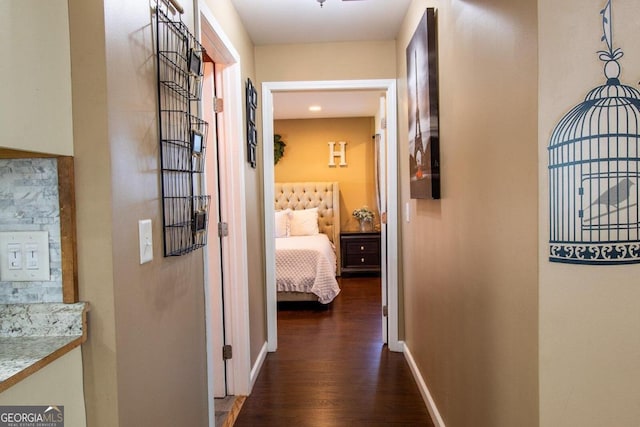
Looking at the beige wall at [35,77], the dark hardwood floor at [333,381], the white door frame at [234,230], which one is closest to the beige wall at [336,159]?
the dark hardwood floor at [333,381]

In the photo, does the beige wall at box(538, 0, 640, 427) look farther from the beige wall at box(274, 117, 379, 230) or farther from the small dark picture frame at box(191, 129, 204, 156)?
the beige wall at box(274, 117, 379, 230)

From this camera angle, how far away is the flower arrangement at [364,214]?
256 inches

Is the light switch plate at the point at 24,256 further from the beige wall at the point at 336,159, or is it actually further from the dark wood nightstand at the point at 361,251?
the beige wall at the point at 336,159

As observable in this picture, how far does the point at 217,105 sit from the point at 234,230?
2.60 ft

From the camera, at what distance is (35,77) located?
916 mm

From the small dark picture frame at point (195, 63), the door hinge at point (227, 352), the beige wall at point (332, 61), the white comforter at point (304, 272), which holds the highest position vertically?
the beige wall at point (332, 61)

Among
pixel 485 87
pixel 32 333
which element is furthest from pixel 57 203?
pixel 485 87

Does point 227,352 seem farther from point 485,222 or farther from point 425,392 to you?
point 485,222

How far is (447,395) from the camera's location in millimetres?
2064

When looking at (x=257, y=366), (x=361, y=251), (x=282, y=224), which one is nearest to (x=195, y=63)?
(x=257, y=366)

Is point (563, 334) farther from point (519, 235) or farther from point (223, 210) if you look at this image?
point (223, 210)

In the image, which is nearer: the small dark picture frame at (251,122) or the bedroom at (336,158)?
the small dark picture frame at (251,122)

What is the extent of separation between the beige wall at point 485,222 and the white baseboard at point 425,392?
0.08m

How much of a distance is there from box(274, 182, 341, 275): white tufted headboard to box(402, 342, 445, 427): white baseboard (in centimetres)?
349
